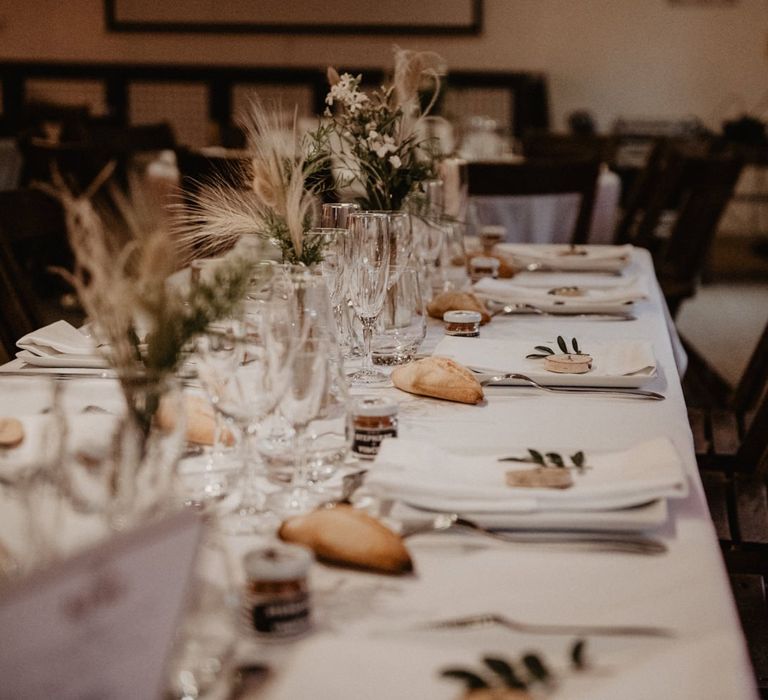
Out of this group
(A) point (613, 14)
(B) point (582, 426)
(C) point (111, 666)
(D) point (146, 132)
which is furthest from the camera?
(A) point (613, 14)

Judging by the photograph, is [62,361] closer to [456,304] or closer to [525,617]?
[456,304]

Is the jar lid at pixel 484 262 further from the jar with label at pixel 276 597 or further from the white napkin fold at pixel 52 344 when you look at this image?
the jar with label at pixel 276 597

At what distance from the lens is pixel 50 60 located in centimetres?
937

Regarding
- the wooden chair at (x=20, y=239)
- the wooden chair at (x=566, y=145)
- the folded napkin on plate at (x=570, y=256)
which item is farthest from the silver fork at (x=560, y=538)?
the wooden chair at (x=566, y=145)

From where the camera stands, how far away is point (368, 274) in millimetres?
1612

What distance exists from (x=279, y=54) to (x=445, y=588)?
28.9ft

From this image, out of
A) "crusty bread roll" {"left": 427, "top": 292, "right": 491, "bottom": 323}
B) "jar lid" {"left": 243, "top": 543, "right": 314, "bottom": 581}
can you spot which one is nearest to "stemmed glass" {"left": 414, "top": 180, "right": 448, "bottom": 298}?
"crusty bread roll" {"left": 427, "top": 292, "right": 491, "bottom": 323}

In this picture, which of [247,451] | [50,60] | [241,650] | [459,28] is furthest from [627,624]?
[50,60]

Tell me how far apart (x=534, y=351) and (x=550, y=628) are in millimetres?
915

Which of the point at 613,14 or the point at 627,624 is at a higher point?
the point at 613,14

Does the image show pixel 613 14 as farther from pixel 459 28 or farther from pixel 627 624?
pixel 627 624

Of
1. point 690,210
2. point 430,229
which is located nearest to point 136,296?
point 430,229

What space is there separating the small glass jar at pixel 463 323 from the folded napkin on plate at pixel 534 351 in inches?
3.5

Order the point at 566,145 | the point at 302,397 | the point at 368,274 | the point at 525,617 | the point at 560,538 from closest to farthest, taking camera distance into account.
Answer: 1. the point at 525,617
2. the point at 560,538
3. the point at 302,397
4. the point at 368,274
5. the point at 566,145
